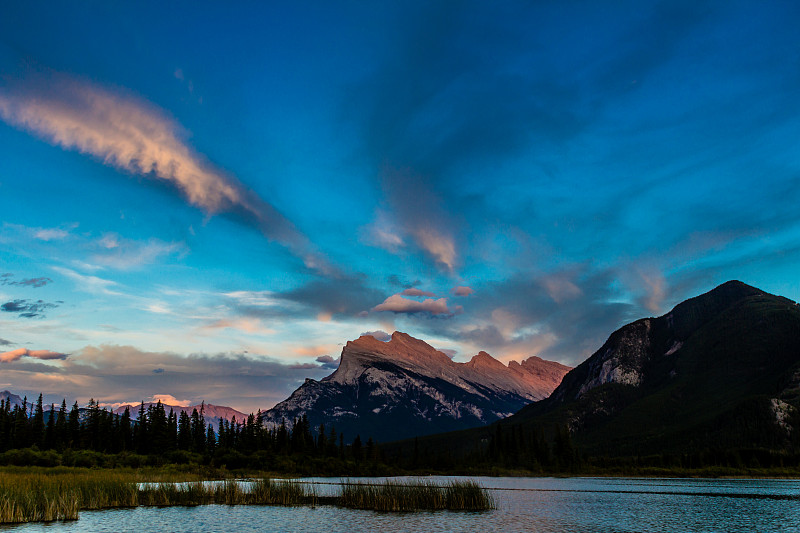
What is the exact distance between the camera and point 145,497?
78500mm

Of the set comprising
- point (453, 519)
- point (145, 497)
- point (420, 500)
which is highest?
point (145, 497)

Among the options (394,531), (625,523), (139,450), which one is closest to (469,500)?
(625,523)

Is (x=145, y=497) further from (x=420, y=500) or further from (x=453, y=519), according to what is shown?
(x=453, y=519)

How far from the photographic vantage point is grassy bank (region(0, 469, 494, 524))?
5641 cm

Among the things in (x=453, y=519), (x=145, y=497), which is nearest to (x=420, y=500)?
(x=453, y=519)

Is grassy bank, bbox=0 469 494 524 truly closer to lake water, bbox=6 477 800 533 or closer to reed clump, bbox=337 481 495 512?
reed clump, bbox=337 481 495 512

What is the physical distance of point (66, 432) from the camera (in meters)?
189

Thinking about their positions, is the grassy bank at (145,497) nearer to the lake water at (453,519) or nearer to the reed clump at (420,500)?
the reed clump at (420,500)

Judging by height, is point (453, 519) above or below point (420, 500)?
below

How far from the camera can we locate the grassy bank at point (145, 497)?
56.4 m

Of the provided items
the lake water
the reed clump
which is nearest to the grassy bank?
the reed clump

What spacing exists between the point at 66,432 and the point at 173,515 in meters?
153

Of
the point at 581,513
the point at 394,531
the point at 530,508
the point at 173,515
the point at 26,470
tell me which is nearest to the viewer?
the point at 394,531

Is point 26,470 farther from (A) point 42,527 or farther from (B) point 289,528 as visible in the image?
(B) point 289,528
